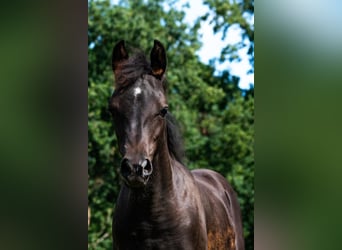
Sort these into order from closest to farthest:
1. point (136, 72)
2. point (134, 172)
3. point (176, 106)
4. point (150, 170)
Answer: point (134, 172), point (150, 170), point (136, 72), point (176, 106)

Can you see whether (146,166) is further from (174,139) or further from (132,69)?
(174,139)

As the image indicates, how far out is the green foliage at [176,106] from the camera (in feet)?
39.2

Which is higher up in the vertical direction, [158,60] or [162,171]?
[158,60]

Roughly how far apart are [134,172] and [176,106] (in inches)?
358

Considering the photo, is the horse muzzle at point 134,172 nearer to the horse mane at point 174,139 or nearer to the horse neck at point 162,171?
the horse neck at point 162,171

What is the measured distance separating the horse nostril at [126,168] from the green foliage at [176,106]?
8404 millimetres

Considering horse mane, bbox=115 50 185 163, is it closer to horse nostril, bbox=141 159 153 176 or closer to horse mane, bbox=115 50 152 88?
horse mane, bbox=115 50 152 88

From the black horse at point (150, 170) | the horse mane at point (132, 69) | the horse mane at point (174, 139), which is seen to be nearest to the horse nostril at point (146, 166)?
the black horse at point (150, 170)

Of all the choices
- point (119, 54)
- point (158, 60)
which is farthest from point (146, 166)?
point (119, 54)

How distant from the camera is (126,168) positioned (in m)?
3.38

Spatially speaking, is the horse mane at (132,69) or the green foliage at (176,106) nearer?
the horse mane at (132,69)
